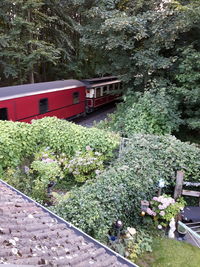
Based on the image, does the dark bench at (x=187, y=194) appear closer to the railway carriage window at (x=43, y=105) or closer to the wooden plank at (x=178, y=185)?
the wooden plank at (x=178, y=185)

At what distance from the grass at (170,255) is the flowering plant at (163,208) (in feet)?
1.83

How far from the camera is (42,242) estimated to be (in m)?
2.70

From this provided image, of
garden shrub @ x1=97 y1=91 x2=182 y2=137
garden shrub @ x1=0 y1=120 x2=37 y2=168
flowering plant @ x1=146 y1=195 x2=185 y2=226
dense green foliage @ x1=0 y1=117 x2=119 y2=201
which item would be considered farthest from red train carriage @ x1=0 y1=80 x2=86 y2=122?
flowering plant @ x1=146 y1=195 x2=185 y2=226

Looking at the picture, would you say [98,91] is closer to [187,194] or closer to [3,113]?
[3,113]

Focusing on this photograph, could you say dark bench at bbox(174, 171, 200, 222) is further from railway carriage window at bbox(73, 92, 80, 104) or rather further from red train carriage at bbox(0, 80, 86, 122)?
railway carriage window at bbox(73, 92, 80, 104)

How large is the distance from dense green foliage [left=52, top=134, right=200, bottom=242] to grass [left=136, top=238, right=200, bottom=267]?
81 cm

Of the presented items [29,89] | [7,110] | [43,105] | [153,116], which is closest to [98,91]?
[43,105]

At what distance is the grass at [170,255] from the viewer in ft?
16.7

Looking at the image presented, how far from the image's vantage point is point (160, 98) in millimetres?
9453

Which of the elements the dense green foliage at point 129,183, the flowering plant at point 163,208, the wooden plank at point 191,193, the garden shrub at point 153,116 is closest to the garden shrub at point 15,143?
the dense green foliage at point 129,183

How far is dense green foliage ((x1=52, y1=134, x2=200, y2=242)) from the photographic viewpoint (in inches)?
172

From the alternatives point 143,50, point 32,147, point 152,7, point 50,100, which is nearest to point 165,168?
point 32,147

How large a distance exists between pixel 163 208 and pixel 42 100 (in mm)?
8933

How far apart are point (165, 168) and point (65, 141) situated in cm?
343
